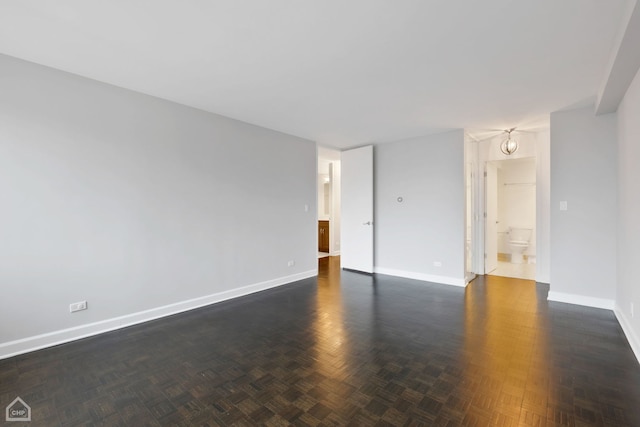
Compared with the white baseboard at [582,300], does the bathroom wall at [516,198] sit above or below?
above

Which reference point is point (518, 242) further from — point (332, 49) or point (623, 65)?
point (332, 49)

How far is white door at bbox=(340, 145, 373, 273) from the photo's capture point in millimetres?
5531

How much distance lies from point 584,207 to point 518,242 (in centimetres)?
317

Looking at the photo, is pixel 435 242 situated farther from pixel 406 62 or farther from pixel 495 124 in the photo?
pixel 406 62

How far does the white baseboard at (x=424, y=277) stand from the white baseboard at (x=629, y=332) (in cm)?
176

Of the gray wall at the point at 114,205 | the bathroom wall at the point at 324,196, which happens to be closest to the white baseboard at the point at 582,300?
the gray wall at the point at 114,205

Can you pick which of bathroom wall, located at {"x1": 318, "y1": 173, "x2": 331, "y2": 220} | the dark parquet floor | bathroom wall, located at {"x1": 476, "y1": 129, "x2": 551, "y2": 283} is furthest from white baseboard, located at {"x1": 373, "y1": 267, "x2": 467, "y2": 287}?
bathroom wall, located at {"x1": 318, "y1": 173, "x2": 331, "y2": 220}

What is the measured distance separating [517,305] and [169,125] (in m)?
5.02

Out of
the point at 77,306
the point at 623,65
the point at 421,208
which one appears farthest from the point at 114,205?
the point at 623,65

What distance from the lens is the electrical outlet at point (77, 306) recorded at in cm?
273

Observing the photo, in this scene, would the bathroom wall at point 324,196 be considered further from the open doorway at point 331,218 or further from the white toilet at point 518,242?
the white toilet at point 518,242

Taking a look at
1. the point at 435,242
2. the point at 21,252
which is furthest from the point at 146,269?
the point at 435,242

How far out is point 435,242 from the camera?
15.9ft

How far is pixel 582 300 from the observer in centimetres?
360
